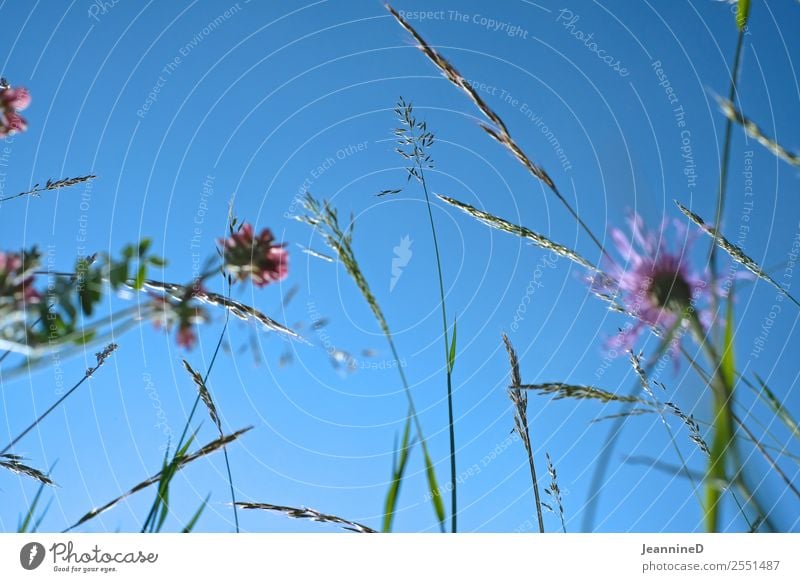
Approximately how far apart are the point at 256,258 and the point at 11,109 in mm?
420

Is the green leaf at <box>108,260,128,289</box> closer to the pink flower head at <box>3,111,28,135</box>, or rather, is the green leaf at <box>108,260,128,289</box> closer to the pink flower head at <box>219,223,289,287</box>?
the pink flower head at <box>219,223,289,287</box>

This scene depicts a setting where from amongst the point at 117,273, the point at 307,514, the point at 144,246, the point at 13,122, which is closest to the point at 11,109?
the point at 13,122

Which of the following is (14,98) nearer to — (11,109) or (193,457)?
(11,109)

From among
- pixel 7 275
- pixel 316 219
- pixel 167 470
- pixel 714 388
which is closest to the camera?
pixel 7 275

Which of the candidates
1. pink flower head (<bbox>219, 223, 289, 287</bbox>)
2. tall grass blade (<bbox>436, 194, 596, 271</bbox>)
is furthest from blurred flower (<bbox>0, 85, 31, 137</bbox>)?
tall grass blade (<bbox>436, 194, 596, 271</bbox>)
